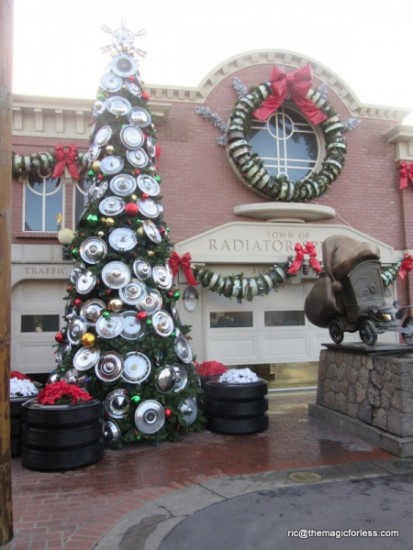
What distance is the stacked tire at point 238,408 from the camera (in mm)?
7133

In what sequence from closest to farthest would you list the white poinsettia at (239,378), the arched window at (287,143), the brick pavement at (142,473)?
1. the brick pavement at (142,473)
2. the white poinsettia at (239,378)
3. the arched window at (287,143)

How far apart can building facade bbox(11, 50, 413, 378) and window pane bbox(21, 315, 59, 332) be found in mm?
21

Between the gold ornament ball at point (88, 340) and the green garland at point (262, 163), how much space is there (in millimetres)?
5567

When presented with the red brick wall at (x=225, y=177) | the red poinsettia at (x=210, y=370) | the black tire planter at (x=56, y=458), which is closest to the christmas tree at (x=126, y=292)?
the black tire planter at (x=56, y=458)

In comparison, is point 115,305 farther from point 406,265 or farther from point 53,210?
point 406,265

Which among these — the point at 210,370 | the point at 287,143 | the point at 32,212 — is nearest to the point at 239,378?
the point at 210,370

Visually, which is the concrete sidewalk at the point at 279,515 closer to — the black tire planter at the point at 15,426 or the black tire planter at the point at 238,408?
the black tire planter at the point at 238,408

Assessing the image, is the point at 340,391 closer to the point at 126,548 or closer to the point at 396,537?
the point at 396,537

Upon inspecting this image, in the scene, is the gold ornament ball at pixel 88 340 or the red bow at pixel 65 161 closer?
the gold ornament ball at pixel 88 340

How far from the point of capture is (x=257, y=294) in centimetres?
1016

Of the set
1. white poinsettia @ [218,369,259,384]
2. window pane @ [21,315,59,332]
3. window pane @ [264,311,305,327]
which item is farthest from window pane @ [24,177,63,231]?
white poinsettia @ [218,369,259,384]

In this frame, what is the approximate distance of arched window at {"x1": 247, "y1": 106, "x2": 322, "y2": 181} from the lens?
11.5 m

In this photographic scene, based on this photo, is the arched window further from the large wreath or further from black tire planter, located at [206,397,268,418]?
black tire planter, located at [206,397,268,418]

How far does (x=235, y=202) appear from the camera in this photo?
36.2 feet
